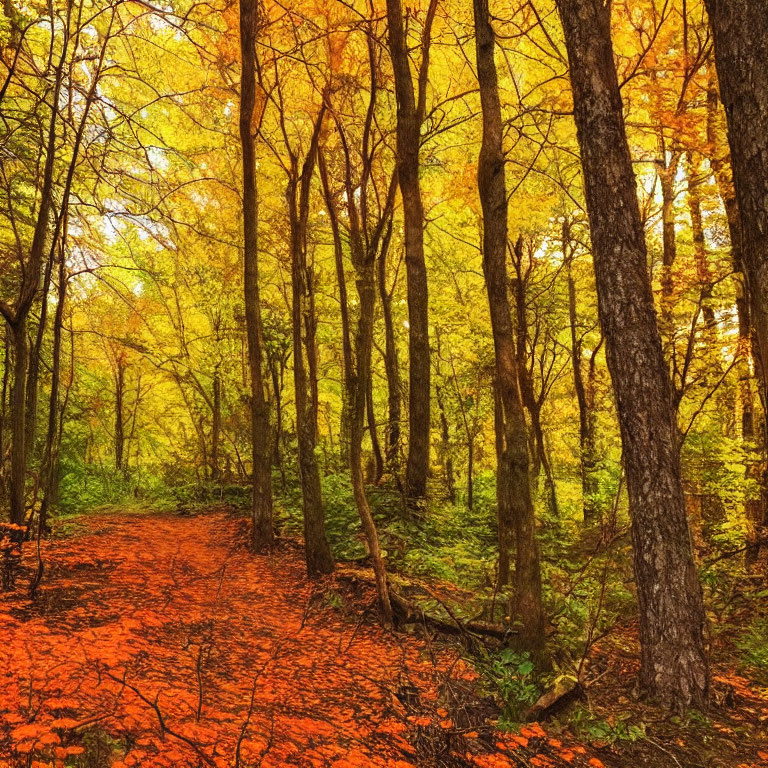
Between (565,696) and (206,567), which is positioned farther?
(206,567)

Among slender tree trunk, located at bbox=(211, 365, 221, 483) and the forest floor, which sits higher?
slender tree trunk, located at bbox=(211, 365, 221, 483)

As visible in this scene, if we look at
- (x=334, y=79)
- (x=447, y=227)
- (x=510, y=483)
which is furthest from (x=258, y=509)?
(x=447, y=227)

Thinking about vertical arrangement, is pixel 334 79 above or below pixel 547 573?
above

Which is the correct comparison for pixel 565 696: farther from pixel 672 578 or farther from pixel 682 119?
pixel 682 119

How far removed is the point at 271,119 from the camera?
465 inches

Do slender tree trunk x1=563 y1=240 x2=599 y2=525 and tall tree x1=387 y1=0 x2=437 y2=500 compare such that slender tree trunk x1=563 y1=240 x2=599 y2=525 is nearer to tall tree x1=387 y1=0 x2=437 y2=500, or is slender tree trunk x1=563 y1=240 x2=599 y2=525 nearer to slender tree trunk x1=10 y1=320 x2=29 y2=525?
tall tree x1=387 y1=0 x2=437 y2=500

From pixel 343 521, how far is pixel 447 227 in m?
9.02

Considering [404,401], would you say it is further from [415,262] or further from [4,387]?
[4,387]

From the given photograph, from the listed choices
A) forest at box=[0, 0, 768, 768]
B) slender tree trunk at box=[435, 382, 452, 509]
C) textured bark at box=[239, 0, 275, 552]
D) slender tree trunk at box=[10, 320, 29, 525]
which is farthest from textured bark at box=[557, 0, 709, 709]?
slender tree trunk at box=[435, 382, 452, 509]

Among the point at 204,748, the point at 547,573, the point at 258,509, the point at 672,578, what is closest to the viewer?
the point at 204,748

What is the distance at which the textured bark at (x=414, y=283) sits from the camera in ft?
31.8

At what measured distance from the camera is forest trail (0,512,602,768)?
3.20 meters

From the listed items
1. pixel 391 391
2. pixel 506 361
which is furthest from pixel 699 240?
pixel 506 361

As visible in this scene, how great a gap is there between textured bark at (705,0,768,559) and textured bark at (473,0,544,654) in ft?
9.25
